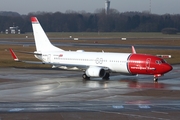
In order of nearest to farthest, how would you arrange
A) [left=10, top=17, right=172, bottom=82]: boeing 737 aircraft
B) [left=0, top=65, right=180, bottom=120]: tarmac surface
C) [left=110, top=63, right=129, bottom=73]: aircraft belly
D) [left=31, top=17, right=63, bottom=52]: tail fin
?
[left=0, top=65, right=180, bottom=120]: tarmac surface → [left=10, top=17, right=172, bottom=82]: boeing 737 aircraft → [left=110, top=63, right=129, bottom=73]: aircraft belly → [left=31, top=17, right=63, bottom=52]: tail fin

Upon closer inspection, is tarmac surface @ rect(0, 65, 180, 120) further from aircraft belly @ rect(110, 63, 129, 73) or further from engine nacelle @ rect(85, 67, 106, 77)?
aircraft belly @ rect(110, 63, 129, 73)

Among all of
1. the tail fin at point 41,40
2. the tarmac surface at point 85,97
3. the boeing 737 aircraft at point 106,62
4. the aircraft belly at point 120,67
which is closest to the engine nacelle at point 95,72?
the boeing 737 aircraft at point 106,62

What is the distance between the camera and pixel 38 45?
5400 centimetres

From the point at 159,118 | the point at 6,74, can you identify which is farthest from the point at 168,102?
the point at 6,74

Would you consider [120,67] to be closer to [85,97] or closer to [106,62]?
[106,62]

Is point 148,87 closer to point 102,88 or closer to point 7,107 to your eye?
point 102,88

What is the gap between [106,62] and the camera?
4731cm

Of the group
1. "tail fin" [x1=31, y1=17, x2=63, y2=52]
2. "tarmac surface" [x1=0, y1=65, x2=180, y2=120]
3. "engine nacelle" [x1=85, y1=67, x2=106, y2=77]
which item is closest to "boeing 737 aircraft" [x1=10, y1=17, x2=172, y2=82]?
"engine nacelle" [x1=85, y1=67, x2=106, y2=77]

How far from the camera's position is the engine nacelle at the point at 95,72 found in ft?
151

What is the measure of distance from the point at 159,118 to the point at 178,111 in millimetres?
2755

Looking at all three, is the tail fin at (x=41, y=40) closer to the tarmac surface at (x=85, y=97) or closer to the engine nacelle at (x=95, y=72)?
the tarmac surface at (x=85, y=97)

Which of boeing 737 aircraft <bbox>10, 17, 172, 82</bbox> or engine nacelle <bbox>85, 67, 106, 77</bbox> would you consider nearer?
boeing 737 aircraft <bbox>10, 17, 172, 82</bbox>

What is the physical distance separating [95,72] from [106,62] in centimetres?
187

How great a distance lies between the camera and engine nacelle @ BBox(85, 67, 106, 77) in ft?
151
